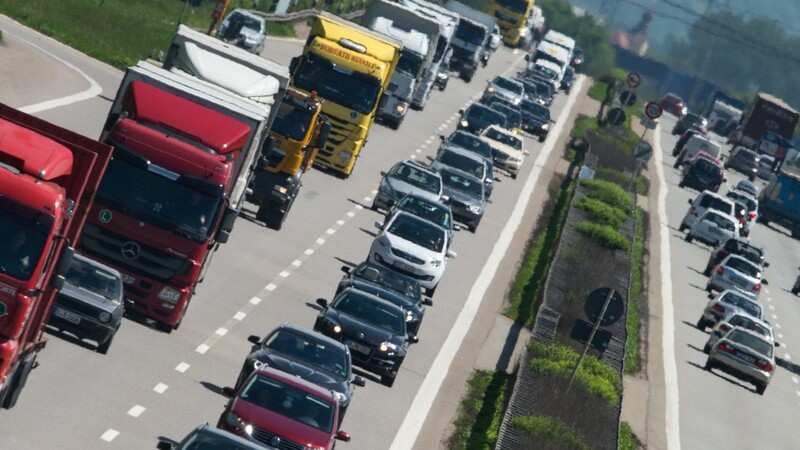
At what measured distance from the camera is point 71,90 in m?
49.4

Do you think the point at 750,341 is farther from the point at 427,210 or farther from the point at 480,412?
the point at 480,412

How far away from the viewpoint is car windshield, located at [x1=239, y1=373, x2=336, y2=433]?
2312 centimetres

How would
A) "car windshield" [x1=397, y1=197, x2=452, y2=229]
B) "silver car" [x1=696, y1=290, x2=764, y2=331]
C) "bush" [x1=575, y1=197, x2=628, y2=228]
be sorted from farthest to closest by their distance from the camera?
"bush" [x1=575, y1=197, x2=628, y2=228]
"silver car" [x1=696, y1=290, x2=764, y2=331]
"car windshield" [x1=397, y1=197, x2=452, y2=229]

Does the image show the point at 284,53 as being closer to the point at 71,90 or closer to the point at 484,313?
the point at 71,90

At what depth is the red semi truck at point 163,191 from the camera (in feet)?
89.7

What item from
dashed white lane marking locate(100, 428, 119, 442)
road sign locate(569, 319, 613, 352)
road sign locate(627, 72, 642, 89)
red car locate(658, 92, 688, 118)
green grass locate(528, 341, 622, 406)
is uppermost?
road sign locate(627, 72, 642, 89)

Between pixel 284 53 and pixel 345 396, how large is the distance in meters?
51.9

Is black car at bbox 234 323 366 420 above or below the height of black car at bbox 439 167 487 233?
above

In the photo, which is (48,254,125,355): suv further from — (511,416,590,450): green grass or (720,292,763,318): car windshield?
(720,292,763,318): car windshield

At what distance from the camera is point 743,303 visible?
2045 inches

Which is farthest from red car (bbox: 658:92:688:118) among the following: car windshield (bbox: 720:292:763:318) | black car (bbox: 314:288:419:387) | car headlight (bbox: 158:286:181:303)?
car headlight (bbox: 158:286:181:303)

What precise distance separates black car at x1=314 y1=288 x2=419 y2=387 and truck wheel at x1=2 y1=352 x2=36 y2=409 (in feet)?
31.3

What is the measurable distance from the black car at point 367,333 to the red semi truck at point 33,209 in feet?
33.8

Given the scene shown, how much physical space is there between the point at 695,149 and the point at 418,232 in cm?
5238
